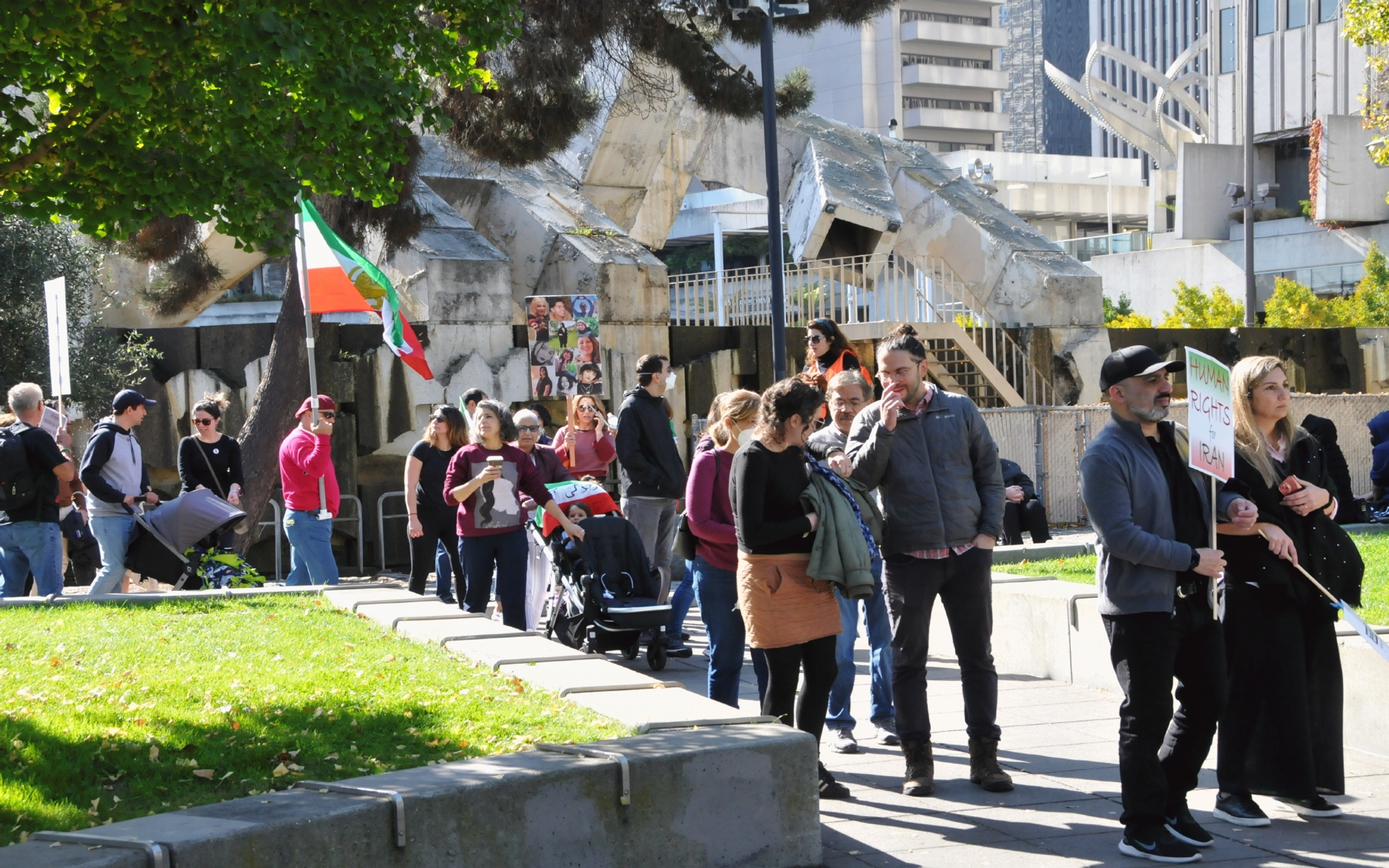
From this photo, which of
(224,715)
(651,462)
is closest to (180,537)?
(651,462)

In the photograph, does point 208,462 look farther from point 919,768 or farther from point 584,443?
point 919,768

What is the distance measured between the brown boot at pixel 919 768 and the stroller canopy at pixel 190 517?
591 cm

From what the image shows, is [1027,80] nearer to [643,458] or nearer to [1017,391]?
[1017,391]

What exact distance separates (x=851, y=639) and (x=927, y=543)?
1.14m

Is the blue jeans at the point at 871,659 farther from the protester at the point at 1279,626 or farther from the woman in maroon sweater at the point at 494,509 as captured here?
the woman in maroon sweater at the point at 494,509

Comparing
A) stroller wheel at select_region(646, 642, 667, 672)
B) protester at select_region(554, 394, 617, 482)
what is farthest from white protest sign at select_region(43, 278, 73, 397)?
stroller wheel at select_region(646, 642, 667, 672)

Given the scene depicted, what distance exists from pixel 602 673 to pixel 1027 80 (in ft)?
455

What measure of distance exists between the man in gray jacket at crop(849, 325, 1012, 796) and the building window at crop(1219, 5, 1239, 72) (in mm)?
66913

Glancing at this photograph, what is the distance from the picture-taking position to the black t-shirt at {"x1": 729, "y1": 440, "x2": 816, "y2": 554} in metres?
5.64

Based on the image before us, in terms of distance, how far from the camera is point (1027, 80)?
137m

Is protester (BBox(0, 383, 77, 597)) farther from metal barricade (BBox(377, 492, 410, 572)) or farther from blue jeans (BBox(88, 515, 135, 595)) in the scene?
metal barricade (BBox(377, 492, 410, 572))

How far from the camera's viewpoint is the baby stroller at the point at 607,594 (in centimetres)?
905

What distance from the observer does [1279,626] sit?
545 cm

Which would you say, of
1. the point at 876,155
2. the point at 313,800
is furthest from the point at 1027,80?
the point at 313,800
